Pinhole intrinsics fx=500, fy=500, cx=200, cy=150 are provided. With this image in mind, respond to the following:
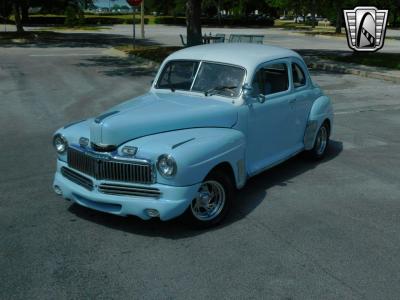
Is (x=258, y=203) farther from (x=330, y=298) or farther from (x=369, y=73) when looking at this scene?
(x=369, y=73)

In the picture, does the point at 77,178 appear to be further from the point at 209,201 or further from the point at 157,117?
the point at 209,201

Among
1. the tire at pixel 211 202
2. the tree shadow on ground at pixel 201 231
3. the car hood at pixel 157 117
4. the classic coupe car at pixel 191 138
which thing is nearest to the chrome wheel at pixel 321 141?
the tree shadow on ground at pixel 201 231

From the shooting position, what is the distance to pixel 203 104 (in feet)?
19.0

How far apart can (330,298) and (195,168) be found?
68.3 inches

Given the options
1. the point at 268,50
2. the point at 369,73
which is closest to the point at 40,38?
the point at 369,73

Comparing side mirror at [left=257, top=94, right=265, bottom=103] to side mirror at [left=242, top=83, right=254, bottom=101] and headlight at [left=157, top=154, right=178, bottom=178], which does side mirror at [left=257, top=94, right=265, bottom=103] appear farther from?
headlight at [left=157, top=154, right=178, bottom=178]

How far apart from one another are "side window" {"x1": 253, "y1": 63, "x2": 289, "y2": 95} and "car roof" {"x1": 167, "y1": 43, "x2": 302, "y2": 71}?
122 mm

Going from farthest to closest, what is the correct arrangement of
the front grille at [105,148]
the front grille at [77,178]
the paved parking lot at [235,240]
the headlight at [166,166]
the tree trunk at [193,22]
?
the tree trunk at [193,22] → the front grille at [77,178] → the front grille at [105,148] → the headlight at [166,166] → the paved parking lot at [235,240]

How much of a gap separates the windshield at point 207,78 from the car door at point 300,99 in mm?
1226

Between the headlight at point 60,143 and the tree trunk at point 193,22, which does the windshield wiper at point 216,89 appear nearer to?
A: the headlight at point 60,143

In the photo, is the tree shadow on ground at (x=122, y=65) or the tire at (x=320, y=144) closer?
the tire at (x=320, y=144)

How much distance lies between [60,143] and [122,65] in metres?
15.5

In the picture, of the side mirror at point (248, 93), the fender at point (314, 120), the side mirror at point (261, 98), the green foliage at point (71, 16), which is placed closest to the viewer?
the side mirror at point (248, 93)

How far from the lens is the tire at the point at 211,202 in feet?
17.1
